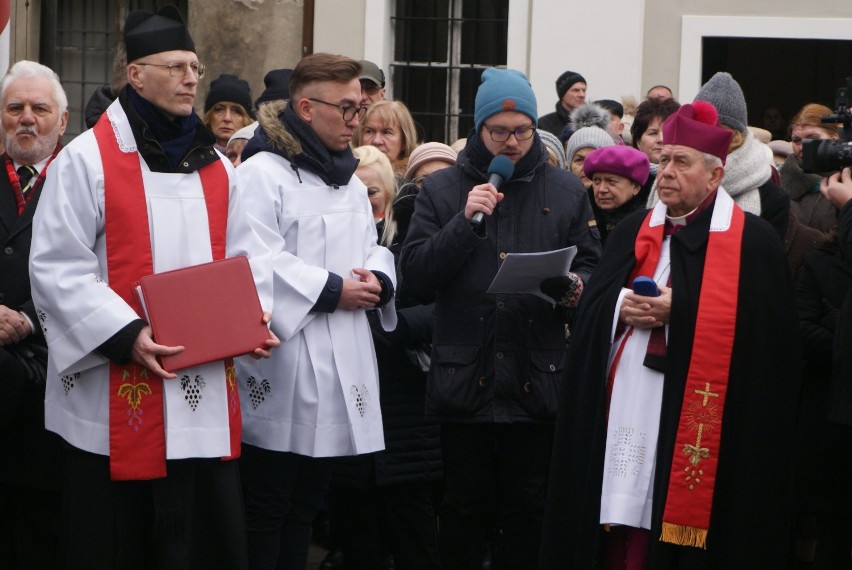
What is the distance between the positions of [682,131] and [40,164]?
2590 millimetres

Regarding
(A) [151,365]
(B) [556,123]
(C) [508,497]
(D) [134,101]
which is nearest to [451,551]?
(C) [508,497]

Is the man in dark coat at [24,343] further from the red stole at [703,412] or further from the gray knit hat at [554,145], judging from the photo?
the gray knit hat at [554,145]

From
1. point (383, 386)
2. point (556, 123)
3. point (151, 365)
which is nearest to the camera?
point (151, 365)

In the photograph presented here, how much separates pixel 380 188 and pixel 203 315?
179cm

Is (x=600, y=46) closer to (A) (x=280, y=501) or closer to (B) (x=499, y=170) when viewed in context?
(B) (x=499, y=170)

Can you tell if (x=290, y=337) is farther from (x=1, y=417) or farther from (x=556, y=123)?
(x=556, y=123)

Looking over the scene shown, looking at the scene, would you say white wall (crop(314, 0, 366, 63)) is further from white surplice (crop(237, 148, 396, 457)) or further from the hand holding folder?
the hand holding folder

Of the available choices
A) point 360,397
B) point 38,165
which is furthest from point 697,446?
point 38,165

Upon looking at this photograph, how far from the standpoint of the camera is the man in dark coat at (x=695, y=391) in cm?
491

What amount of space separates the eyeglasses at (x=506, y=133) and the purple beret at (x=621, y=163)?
3.28 feet

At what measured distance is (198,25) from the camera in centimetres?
1266

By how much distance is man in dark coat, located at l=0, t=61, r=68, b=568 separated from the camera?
5.28 meters

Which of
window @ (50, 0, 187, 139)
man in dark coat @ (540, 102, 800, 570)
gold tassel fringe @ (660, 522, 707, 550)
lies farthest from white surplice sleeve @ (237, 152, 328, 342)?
window @ (50, 0, 187, 139)

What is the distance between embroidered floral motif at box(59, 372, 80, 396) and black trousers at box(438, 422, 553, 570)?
1.65 metres
